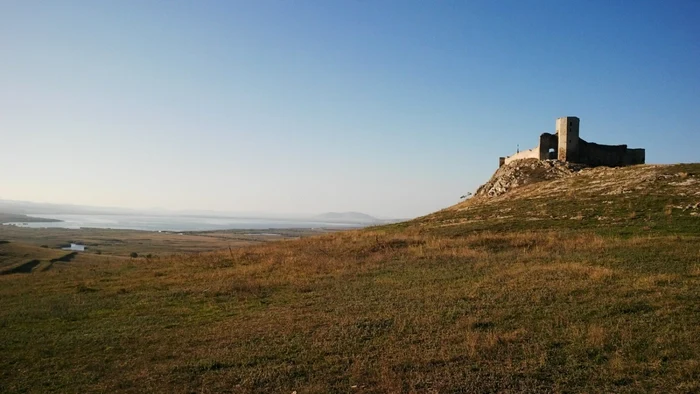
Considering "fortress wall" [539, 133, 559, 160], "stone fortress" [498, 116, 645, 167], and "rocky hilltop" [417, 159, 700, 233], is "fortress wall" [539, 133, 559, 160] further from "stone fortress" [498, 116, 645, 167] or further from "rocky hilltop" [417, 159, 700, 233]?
"rocky hilltop" [417, 159, 700, 233]

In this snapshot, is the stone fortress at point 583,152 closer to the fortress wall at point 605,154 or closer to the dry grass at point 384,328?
the fortress wall at point 605,154

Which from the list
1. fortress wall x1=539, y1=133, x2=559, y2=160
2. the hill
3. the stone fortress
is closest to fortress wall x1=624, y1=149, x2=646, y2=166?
the stone fortress

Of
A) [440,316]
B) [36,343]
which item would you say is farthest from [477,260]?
[36,343]

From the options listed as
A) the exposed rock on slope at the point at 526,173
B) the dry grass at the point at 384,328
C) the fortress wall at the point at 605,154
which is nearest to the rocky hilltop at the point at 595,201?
the exposed rock on slope at the point at 526,173

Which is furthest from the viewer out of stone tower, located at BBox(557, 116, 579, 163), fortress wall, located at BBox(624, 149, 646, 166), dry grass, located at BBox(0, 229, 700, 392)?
fortress wall, located at BBox(624, 149, 646, 166)

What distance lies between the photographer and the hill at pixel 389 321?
8.51 meters

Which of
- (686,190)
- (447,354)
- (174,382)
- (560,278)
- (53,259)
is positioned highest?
(686,190)

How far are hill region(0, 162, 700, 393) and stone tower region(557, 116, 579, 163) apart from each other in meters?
29.3

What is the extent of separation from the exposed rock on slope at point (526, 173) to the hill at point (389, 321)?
26.3m

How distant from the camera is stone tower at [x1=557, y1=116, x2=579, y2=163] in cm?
5228

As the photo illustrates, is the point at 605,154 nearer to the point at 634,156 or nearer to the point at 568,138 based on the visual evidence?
the point at 634,156

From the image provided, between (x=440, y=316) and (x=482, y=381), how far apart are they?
4002 millimetres

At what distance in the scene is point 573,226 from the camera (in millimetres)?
28641

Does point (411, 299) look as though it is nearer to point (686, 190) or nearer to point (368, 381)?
point (368, 381)
